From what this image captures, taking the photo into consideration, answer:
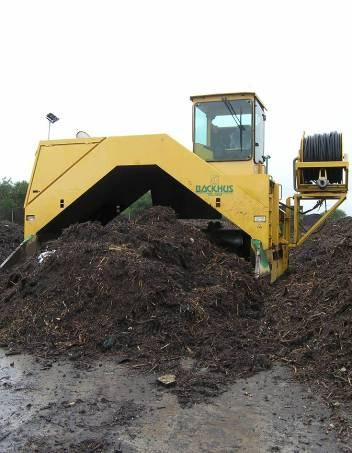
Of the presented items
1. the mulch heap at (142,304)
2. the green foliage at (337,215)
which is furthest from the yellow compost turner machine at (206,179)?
the green foliage at (337,215)

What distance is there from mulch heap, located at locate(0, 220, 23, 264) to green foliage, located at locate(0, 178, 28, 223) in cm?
514

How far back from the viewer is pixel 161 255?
5605 mm

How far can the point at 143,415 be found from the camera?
3262 mm

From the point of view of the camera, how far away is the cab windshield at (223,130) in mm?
7770

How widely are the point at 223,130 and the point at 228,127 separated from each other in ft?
0.28

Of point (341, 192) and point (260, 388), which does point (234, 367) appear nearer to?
point (260, 388)

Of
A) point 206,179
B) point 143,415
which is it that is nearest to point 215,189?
point 206,179

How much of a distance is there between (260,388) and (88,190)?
4.16 meters

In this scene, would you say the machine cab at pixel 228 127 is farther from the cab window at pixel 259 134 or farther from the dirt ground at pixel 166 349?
the dirt ground at pixel 166 349

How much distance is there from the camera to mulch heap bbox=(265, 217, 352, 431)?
3.65 metres

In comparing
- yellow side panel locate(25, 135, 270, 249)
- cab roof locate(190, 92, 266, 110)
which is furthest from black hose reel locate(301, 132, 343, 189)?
yellow side panel locate(25, 135, 270, 249)

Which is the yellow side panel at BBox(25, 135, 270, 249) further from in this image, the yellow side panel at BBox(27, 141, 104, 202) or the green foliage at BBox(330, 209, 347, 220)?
the green foliage at BBox(330, 209, 347, 220)

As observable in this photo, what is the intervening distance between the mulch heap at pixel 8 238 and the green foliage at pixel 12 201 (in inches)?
202

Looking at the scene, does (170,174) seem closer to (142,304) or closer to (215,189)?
(215,189)
